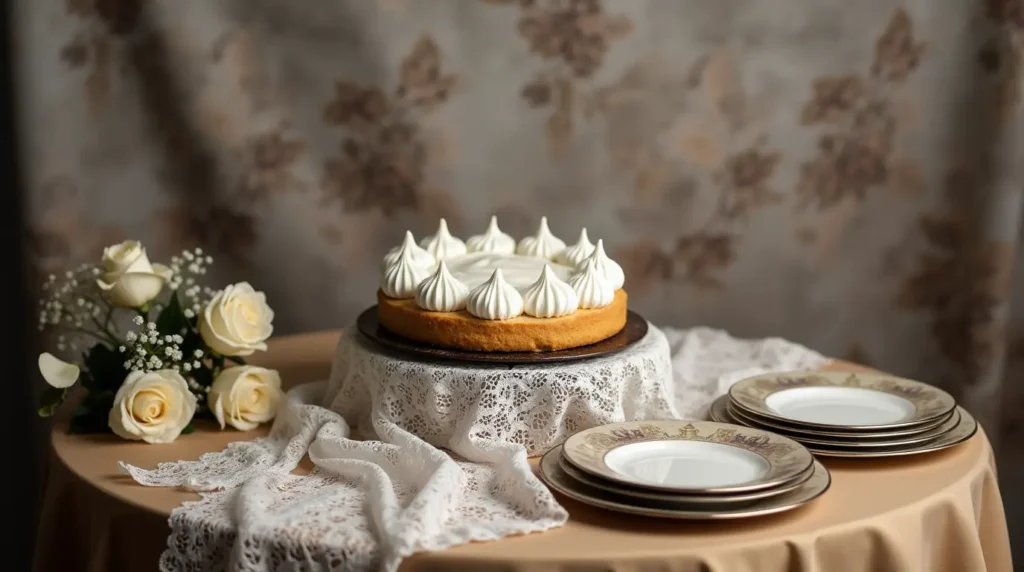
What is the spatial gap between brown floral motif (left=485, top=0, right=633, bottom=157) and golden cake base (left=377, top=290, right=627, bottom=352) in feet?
3.87

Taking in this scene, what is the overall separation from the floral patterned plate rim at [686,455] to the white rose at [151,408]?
2.09ft

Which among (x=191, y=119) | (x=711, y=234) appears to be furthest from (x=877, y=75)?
(x=191, y=119)

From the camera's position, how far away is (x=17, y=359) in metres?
2.69

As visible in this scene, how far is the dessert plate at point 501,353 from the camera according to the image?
64.5 inches

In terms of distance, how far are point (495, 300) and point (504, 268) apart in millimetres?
232

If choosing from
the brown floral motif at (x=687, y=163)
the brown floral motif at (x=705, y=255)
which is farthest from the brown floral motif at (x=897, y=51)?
the brown floral motif at (x=705, y=255)

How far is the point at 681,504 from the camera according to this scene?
136 cm

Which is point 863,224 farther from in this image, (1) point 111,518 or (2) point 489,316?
(1) point 111,518

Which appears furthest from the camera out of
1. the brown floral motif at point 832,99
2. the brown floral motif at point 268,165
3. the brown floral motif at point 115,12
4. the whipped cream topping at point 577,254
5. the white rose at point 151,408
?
the brown floral motif at point 832,99

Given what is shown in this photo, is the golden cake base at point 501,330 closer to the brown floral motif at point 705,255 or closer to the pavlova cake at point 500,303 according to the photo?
the pavlova cake at point 500,303

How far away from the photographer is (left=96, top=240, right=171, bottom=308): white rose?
1.85 m

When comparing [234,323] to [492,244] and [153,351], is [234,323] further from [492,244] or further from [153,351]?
[492,244]

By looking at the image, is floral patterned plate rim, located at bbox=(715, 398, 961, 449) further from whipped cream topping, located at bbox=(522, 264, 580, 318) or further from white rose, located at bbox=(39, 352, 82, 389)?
white rose, located at bbox=(39, 352, 82, 389)

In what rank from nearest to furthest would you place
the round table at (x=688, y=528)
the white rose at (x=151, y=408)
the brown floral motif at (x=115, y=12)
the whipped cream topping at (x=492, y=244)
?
1. the round table at (x=688, y=528)
2. the white rose at (x=151, y=408)
3. the whipped cream topping at (x=492, y=244)
4. the brown floral motif at (x=115, y=12)
